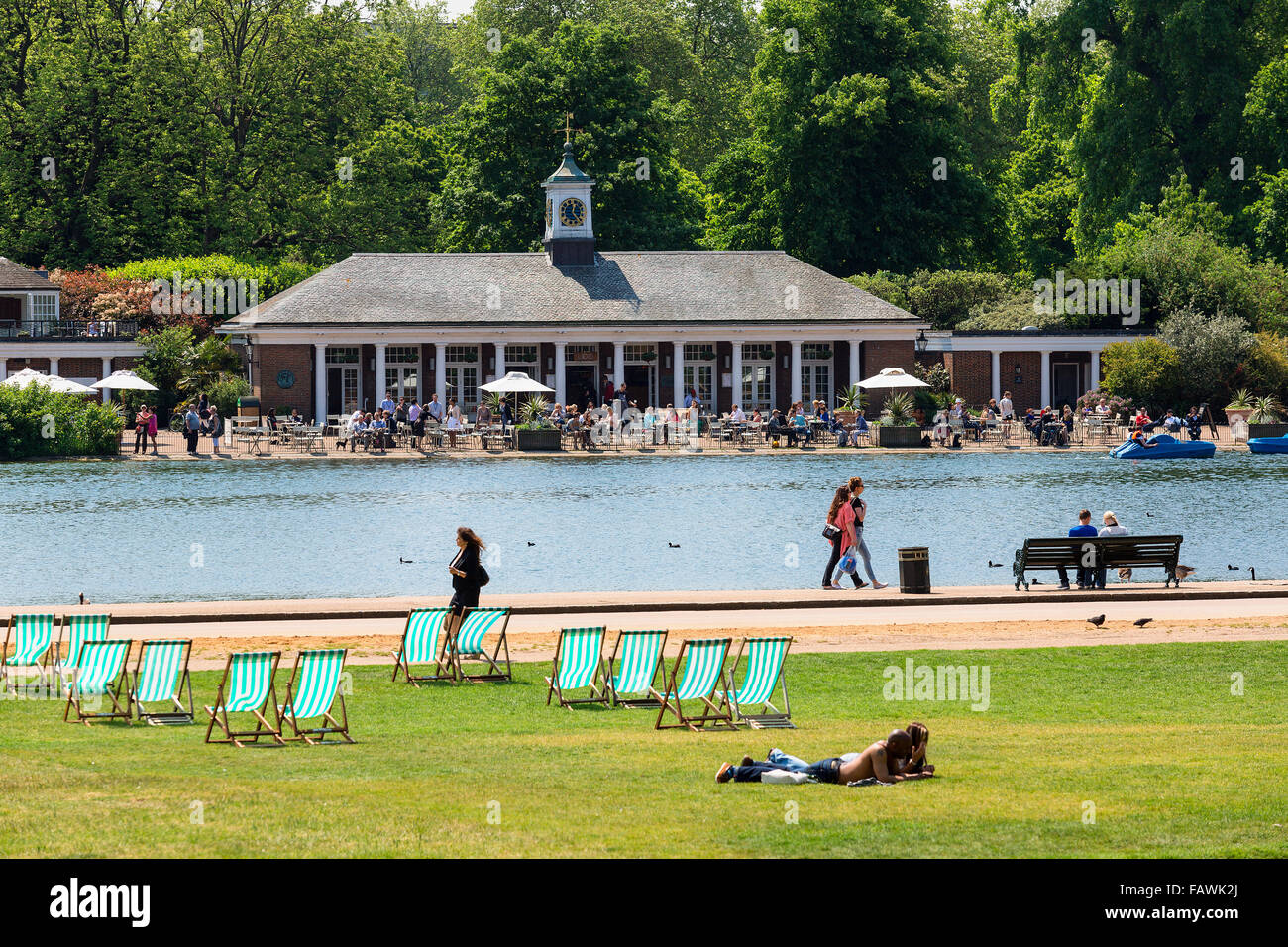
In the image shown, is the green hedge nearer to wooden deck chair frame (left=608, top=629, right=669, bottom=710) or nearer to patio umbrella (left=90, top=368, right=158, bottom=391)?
patio umbrella (left=90, top=368, right=158, bottom=391)

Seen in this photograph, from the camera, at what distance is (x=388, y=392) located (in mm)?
65938

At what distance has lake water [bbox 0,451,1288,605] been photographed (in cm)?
2836

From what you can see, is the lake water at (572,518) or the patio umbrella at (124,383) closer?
the lake water at (572,518)

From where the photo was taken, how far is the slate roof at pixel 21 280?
69688 millimetres

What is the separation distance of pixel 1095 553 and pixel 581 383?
4437cm

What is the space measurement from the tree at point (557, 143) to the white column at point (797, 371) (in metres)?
14.5

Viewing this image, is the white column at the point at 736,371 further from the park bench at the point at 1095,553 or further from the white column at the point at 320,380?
the park bench at the point at 1095,553

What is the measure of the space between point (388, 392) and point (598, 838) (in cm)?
5713

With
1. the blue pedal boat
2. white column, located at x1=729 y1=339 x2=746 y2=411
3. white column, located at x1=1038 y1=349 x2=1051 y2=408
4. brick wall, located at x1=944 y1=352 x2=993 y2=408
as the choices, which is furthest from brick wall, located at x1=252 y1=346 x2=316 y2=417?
the blue pedal boat

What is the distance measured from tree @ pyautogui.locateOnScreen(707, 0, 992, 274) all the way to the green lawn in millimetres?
62288

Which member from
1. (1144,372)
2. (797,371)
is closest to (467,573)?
(1144,372)

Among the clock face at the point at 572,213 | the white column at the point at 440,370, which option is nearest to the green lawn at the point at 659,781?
the white column at the point at 440,370

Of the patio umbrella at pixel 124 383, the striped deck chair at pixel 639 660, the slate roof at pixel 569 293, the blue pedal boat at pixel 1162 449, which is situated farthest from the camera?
the slate roof at pixel 569 293
